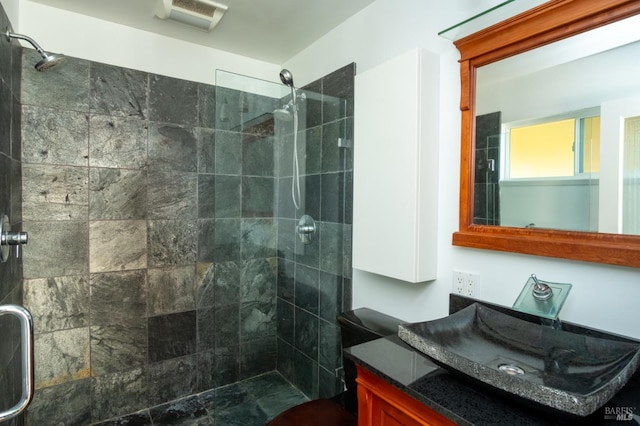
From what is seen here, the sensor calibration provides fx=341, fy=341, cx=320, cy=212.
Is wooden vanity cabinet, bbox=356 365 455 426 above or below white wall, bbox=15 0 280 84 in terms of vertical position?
below

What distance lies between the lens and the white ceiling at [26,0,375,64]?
1.95m

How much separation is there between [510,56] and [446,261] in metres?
0.85

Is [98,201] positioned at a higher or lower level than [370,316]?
higher

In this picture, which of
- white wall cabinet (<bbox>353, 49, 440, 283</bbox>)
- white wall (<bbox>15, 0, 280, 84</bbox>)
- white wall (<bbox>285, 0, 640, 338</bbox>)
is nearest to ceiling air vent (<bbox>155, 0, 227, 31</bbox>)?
white wall (<bbox>15, 0, 280, 84</bbox>)

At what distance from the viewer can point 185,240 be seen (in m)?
2.40

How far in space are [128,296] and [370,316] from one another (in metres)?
1.59

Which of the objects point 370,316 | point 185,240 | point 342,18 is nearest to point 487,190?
point 370,316

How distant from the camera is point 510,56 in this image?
4.20 feet

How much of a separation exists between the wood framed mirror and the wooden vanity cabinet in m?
0.66

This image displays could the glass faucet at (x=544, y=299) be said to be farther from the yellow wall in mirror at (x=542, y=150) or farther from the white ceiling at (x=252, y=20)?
the white ceiling at (x=252, y=20)

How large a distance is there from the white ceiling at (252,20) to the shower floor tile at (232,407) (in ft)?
7.61

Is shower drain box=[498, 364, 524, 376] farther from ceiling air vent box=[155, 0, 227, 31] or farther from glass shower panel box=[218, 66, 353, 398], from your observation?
ceiling air vent box=[155, 0, 227, 31]

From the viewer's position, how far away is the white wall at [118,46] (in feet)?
6.50

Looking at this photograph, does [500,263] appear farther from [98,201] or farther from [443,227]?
[98,201]
